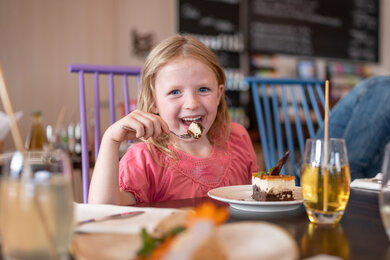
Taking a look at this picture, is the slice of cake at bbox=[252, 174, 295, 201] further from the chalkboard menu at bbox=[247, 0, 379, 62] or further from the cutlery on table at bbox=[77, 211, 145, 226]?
the chalkboard menu at bbox=[247, 0, 379, 62]

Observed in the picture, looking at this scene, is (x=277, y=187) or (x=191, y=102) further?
(x=191, y=102)

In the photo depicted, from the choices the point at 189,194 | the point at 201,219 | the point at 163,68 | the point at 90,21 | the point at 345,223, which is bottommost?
the point at 189,194

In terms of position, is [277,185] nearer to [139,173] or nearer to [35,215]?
[139,173]

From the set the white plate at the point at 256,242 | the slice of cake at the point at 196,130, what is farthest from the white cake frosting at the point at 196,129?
the white plate at the point at 256,242

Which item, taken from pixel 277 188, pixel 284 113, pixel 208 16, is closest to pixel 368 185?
pixel 277 188

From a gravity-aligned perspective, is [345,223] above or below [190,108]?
below

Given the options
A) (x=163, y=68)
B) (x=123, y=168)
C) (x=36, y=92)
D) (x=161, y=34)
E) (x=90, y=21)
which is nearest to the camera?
(x=123, y=168)

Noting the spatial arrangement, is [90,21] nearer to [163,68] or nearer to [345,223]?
[163,68]

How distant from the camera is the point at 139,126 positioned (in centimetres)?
110

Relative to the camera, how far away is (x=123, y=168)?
1.37m

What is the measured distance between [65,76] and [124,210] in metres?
3.61

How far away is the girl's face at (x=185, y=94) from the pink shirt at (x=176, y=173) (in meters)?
0.12

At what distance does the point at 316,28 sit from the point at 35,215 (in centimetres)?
628

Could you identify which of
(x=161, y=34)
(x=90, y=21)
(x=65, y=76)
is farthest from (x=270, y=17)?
(x=65, y=76)
